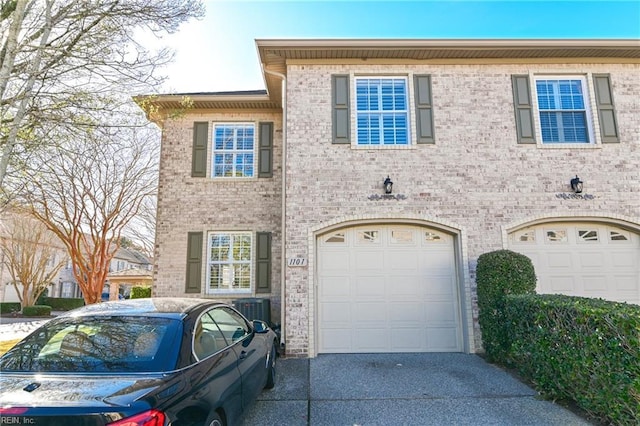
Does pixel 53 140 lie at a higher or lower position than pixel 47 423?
higher

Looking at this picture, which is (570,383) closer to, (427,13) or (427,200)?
(427,200)

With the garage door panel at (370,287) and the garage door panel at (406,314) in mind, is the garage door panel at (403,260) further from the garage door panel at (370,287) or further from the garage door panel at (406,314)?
the garage door panel at (406,314)

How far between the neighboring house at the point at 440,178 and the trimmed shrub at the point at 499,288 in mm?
666

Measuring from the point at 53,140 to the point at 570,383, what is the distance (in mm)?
8764

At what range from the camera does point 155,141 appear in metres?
15.7

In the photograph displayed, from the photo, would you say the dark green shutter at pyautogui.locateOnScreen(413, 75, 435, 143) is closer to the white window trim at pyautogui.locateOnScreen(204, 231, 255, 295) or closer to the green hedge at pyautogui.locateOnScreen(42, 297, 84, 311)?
the white window trim at pyautogui.locateOnScreen(204, 231, 255, 295)

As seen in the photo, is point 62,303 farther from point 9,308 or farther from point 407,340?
point 407,340

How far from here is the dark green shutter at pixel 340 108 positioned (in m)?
7.83

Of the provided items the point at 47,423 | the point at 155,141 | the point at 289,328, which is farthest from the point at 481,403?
the point at 155,141

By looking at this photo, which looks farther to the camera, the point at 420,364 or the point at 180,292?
Result: the point at 180,292

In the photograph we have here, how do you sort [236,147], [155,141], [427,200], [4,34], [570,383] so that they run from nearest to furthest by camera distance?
[570,383] → [4,34] → [427,200] → [236,147] → [155,141]

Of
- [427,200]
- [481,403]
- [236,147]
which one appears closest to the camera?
[481,403]

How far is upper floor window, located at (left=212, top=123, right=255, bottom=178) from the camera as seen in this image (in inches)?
388

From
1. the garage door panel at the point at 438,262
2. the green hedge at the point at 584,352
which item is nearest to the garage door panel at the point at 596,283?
the garage door panel at the point at 438,262
